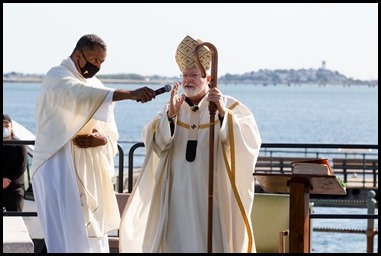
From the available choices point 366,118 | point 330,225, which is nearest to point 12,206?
point 330,225

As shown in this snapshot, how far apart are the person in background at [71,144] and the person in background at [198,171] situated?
1.75 feet

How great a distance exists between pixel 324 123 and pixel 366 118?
10.6 metres

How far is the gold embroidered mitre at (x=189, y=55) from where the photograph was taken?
10086mm

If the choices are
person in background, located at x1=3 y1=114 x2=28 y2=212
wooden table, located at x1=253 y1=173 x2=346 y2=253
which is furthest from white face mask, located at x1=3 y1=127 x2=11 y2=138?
wooden table, located at x1=253 y1=173 x2=346 y2=253

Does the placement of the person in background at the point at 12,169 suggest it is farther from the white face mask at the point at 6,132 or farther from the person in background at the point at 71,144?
the person in background at the point at 71,144

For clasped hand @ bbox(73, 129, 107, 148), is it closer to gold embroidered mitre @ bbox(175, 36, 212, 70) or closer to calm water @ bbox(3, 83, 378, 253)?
gold embroidered mitre @ bbox(175, 36, 212, 70)

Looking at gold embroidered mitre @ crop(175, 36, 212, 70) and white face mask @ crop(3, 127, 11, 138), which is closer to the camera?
gold embroidered mitre @ crop(175, 36, 212, 70)

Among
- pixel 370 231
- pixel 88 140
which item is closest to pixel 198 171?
pixel 88 140

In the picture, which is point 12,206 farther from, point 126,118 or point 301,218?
point 126,118

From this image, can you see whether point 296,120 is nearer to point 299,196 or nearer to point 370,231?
point 370,231

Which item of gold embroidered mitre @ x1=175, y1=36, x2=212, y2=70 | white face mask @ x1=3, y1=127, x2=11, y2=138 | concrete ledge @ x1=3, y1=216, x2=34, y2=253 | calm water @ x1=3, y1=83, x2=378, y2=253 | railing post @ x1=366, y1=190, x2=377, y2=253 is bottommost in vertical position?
calm water @ x1=3, y1=83, x2=378, y2=253

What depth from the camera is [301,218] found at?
9727mm

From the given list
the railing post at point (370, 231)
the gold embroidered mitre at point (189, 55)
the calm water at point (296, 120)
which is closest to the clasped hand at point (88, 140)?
the gold embroidered mitre at point (189, 55)

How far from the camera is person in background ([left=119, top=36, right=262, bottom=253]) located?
1015 cm
